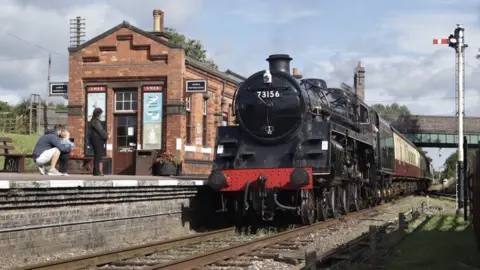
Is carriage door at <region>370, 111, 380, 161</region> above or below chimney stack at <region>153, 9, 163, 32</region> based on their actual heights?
below

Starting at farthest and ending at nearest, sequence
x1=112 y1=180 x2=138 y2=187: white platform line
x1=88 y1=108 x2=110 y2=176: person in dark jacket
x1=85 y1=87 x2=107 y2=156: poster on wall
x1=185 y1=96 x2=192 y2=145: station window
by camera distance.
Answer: x1=185 y1=96 x2=192 y2=145: station window → x1=85 y1=87 x2=107 y2=156: poster on wall → x1=88 y1=108 x2=110 y2=176: person in dark jacket → x1=112 y1=180 x2=138 y2=187: white platform line

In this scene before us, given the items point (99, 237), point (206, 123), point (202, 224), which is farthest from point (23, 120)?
point (99, 237)

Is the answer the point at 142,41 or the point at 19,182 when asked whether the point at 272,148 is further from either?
the point at 142,41

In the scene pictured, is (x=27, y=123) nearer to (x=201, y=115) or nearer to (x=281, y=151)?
(x=201, y=115)

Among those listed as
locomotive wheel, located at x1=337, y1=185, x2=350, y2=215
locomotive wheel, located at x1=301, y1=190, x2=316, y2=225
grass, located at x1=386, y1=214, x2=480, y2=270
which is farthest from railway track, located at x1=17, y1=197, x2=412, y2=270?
locomotive wheel, located at x1=337, y1=185, x2=350, y2=215

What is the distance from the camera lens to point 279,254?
9.30 m

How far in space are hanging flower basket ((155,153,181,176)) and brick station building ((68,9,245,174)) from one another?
1.67 meters

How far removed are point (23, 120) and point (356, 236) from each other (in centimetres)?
4284

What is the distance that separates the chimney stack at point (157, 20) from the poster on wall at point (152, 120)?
427 cm

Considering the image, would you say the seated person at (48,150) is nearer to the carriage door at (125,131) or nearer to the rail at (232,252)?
the rail at (232,252)

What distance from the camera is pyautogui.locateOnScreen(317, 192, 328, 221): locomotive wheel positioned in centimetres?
1407

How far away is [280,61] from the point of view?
14391 mm

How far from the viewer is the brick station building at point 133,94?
78.7 ft

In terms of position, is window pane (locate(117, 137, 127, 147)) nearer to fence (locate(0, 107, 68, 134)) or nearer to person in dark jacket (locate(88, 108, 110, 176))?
person in dark jacket (locate(88, 108, 110, 176))
